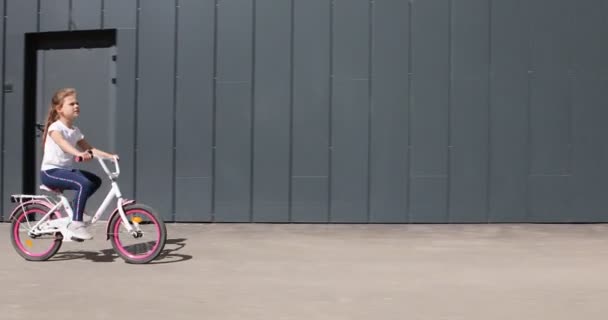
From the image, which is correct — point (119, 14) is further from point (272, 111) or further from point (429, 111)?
point (429, 111)

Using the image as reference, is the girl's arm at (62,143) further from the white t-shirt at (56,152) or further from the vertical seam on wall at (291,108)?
the vertical seam on wall at (291,108)

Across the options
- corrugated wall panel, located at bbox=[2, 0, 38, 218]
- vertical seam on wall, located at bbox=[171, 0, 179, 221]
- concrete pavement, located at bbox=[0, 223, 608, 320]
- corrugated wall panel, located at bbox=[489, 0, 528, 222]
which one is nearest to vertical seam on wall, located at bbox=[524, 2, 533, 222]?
corrugated wall panel, located at bbox=[489, 0, 528, 222]

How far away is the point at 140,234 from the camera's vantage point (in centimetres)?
668

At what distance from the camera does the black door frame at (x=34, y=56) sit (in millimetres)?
9742

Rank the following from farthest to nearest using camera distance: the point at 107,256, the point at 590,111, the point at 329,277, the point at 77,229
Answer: the point at 590,111
the point at 107,256
the point at 77,229
the point at 329,277

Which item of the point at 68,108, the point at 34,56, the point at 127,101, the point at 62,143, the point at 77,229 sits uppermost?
the point at 34,56

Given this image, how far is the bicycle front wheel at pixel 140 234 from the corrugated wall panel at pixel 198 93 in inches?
102

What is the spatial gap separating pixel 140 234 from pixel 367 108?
12.9 ft

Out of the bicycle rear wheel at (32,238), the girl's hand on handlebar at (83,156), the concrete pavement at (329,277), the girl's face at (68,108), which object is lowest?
the concrete pavement at (329,277)

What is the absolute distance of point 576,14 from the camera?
9.17 metres

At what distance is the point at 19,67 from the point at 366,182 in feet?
17.4

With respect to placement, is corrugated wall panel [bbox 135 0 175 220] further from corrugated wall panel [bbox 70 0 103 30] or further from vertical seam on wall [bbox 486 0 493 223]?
vertical seam on wall [bbox 486 0 493 223]

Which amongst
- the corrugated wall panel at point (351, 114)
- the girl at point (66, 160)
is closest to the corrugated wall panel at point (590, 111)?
the corrugated wall panel at point (351, 114)

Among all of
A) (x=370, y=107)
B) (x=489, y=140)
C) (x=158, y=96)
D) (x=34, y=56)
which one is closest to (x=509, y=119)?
(x=489, y=140)
